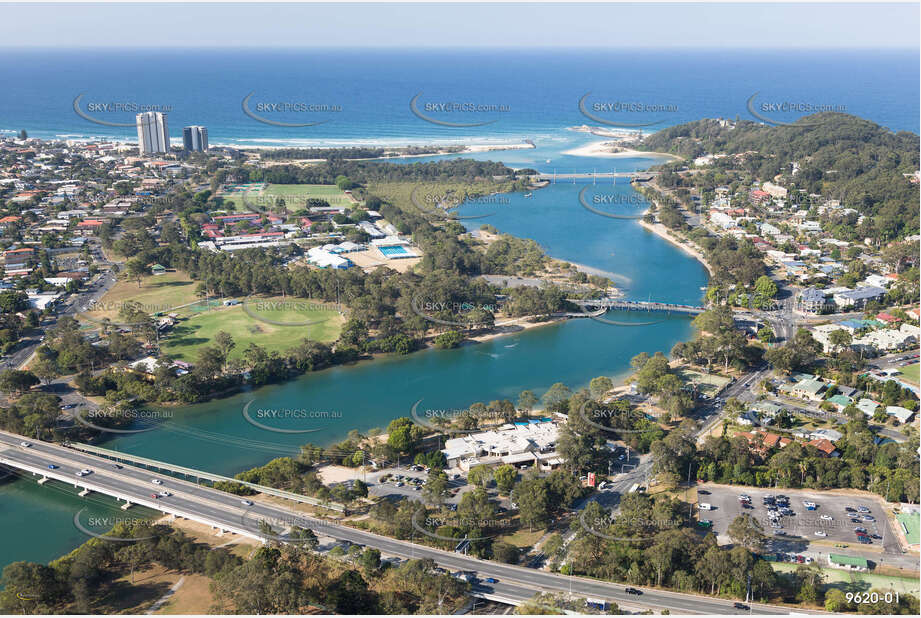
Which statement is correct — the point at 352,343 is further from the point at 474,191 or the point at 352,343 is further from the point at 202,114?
the point at 202,114

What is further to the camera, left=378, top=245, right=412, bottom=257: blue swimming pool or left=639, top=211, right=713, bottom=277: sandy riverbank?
left=639, top=211, right=713, bottom=277: sandy riverbank

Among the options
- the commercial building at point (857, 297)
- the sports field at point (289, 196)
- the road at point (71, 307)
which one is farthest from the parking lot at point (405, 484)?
the sports field at point (289, 196)

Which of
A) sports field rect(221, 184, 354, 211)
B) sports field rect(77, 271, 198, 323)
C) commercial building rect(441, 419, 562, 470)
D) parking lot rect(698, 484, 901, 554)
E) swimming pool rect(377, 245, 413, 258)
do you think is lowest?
parking lot rect(698, 484, 901, 554)

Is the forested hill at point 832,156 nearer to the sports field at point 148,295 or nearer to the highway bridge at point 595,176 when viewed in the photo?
the highway bridge at point 595,176

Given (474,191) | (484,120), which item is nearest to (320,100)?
(484,120)

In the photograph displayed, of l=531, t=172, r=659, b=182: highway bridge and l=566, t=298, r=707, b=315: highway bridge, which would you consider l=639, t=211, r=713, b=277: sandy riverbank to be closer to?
l=566, t=298, r=707, b=315: highway bridge

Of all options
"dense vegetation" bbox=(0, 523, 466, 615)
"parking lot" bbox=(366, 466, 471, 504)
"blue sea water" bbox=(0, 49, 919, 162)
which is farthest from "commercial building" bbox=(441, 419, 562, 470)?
"blue sea water" bbox=(0, 49, 919, 162)

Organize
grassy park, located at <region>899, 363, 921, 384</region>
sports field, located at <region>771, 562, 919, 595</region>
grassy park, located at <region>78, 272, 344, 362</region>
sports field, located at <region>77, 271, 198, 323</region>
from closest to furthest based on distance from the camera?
sports field, located at <region>771, 562, 919, 595</region> < grassy park, located at <region>899, 363, 921, 384</region> < grassy park, located at <region>78, 272, 344, 362</region> < sports field, located at <region>77, 271, 198, 323</region>
